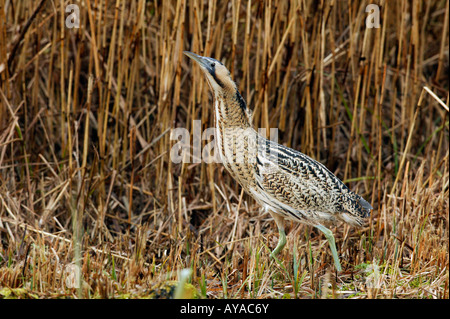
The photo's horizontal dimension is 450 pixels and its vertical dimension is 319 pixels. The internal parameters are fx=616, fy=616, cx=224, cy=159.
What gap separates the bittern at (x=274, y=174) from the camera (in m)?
2.47

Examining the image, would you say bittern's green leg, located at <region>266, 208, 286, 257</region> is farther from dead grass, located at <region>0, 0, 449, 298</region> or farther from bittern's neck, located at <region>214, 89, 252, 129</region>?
bittern's neck, located at <region>214, 89, 252, 129</region>

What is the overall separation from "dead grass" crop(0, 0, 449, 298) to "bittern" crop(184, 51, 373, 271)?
0.58ft

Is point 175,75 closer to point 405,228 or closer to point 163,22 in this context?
point 163,22

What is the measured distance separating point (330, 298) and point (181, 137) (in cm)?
138

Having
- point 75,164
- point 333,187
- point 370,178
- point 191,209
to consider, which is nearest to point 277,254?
point 333,187

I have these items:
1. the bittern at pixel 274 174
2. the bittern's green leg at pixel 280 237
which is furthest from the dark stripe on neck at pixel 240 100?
the bittern's green leg at pixel 280 237

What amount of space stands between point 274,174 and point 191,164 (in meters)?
0.85

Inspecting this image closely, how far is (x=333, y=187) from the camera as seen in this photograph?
2.63 m

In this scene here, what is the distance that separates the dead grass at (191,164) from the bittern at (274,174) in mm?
178

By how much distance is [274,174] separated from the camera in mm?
2504

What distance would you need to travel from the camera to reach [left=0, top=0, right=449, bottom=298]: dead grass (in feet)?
8.39

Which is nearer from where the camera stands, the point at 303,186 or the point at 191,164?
the point at 303,186

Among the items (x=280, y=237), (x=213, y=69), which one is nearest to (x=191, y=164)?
(x=280, y=237)

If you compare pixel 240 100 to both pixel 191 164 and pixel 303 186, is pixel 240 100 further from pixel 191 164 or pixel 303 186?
pixel 191 164
